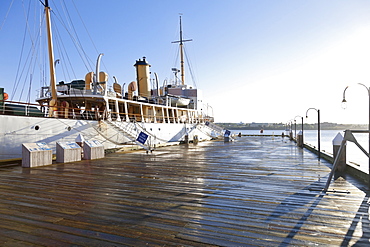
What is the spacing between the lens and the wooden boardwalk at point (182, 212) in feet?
11.7

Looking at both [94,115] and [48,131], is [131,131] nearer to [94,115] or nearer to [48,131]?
[94,115]

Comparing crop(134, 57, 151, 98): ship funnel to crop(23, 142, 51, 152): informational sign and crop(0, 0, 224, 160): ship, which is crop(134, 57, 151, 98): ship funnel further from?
crop(23, 142, 51, 152): informational sign

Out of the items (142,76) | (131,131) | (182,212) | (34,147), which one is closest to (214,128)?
(142,76)

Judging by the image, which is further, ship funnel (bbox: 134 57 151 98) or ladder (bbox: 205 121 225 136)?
ladder (bbox: 205 121 225 136)

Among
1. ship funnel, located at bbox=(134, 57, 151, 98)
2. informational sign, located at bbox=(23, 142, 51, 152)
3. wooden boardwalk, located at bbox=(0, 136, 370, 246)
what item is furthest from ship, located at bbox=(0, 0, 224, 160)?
wooden boardwalk, located at bbox=(0, 136, 370, 246)

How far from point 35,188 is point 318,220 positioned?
664cm

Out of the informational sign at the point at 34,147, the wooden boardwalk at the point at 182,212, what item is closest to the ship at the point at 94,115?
the informational sign at the point at 34,147

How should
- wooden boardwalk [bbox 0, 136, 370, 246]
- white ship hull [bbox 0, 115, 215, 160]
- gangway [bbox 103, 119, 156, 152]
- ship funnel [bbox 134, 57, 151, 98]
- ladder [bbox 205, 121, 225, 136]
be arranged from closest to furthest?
wooden boardwalk [bbox 0, 136, 370, 246], white ship hull [bbox 0, 115, 215, 160], gangway [bbox 103, 119, 156, 152], ship funnel [bbox 134, 57, 151, 98], ladder [bbox 205, 121, 225, 136]

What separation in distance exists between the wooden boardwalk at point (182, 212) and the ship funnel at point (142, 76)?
73.0 ft

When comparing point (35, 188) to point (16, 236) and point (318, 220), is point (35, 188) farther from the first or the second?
point (318, 220)

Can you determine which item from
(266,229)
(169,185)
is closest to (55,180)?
(169,185)

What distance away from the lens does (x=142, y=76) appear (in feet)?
97.6

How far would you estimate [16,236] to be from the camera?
3652 millimetres

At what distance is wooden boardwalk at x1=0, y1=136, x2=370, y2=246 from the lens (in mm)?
3570
